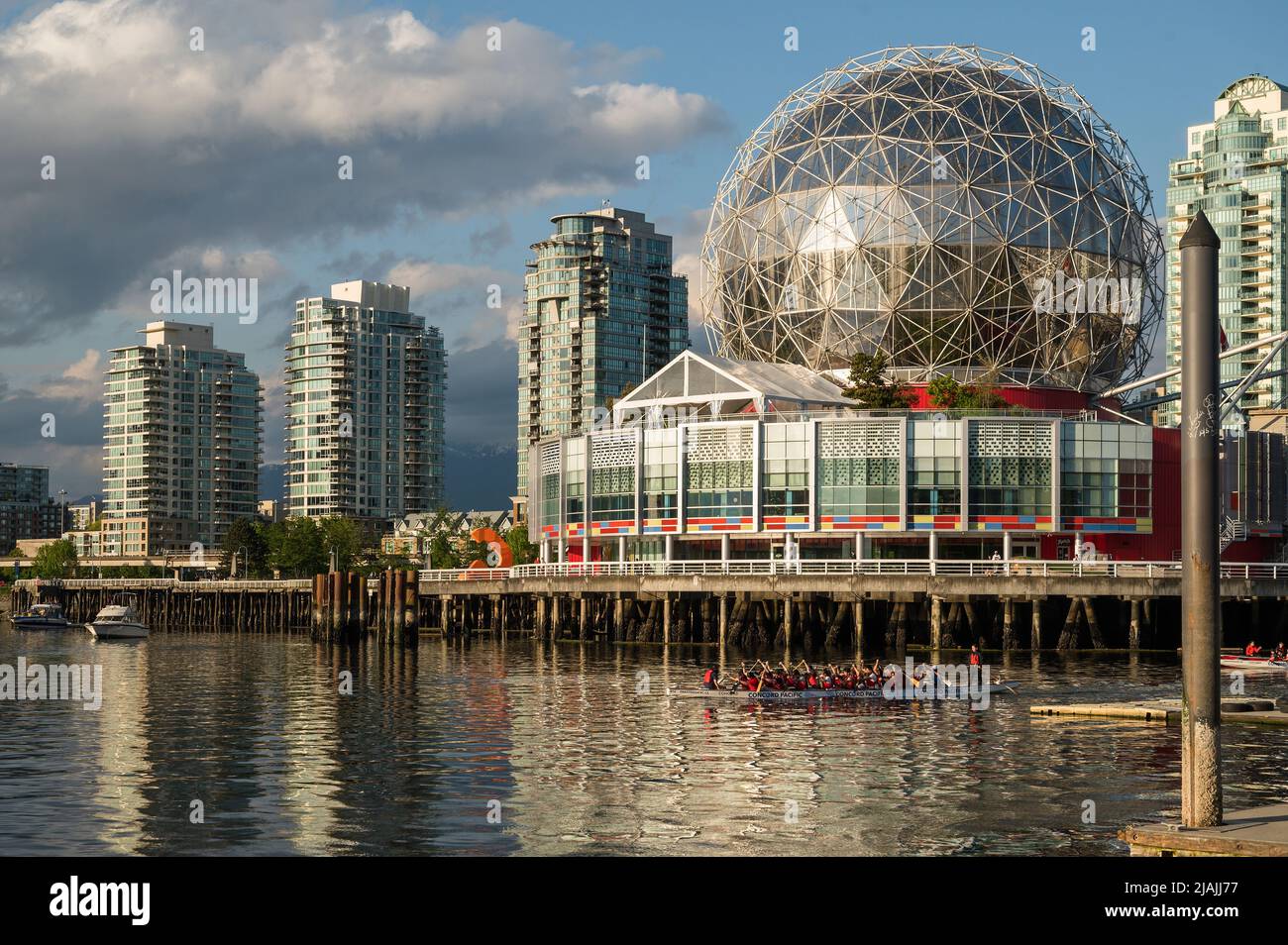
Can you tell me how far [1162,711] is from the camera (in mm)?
50656

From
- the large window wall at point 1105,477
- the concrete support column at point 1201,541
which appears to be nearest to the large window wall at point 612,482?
the large window wall at point 1105,477

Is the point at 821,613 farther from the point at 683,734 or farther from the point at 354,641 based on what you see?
the point at 683,734

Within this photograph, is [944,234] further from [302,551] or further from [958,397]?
[302,551]

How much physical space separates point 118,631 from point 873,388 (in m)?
61.7

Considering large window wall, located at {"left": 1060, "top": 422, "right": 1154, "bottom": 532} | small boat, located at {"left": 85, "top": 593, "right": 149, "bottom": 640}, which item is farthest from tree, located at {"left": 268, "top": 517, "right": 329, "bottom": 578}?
large window wall, located at {"left": 1060, "top": 422, "right": 1154, "bottom": 532}

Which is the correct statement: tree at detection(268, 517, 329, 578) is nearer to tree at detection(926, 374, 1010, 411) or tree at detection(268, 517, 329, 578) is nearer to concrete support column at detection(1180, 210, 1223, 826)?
tree at detection(926, 374, 1010, 411)

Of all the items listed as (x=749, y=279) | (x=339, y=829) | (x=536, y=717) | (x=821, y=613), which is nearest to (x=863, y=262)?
(x=749, y=279)

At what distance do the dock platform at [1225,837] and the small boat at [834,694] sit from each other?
107 feet

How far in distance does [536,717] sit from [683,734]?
7278mm

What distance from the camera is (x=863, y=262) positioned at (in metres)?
113

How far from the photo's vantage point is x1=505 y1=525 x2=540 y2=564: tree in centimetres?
16900

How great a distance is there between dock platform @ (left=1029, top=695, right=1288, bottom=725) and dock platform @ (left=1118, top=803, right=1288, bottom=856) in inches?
967

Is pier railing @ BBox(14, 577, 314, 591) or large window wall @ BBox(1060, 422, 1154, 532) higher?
large window wall @ BBox(1060, 422, 1154, 532)

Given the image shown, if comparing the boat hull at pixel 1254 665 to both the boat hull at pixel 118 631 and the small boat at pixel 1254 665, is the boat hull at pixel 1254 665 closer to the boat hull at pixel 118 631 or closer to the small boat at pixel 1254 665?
the small boat at pixel 1254 665
